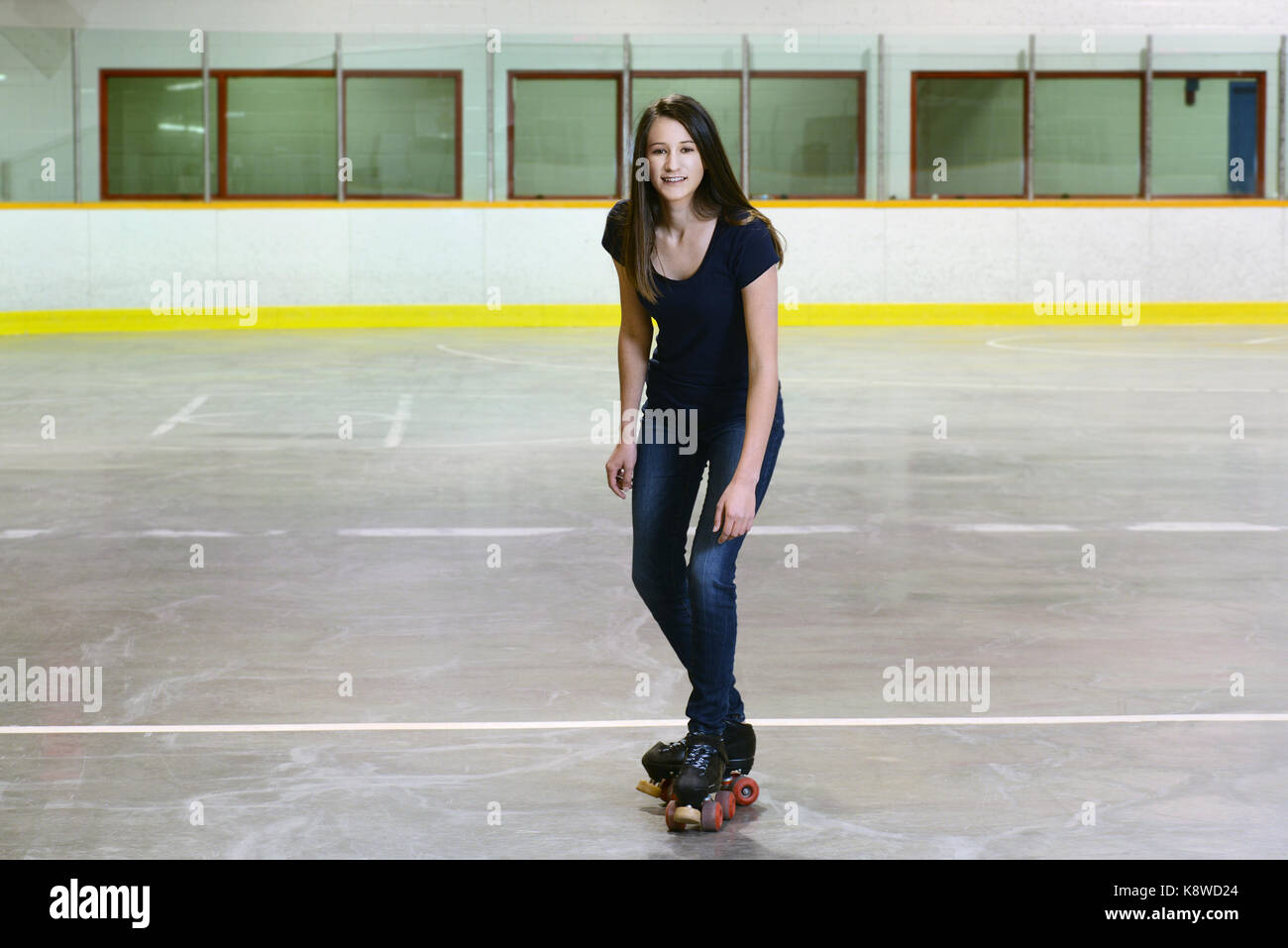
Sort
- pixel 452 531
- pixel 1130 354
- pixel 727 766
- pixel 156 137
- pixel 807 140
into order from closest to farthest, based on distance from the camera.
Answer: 1. pixel 727 766
2. pixel 452 531
3. pixel 1130 354
4. pixel 156 137
5. pixel 807 140

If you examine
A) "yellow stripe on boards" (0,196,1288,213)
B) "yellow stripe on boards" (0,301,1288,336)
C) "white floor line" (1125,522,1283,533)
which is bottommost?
"white floor line" (1125,522,1283,533)

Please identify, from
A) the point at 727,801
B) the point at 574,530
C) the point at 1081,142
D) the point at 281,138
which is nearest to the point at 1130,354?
the point at 1081,142

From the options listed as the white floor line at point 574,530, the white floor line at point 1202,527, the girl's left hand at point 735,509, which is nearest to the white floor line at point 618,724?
the girl's left hand at point 735,509

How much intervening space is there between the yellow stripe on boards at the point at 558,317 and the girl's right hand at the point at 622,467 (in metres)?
18.0

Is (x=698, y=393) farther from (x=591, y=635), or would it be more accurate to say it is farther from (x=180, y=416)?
(x=180, y=416)

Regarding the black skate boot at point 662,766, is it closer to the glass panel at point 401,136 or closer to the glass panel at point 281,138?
the glass panel at point 401,136

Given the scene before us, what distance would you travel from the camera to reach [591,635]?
6281mm

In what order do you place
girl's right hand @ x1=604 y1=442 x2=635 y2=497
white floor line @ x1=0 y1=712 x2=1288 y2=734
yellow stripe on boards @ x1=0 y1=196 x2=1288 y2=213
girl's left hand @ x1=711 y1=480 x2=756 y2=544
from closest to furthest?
girl's left hand @ x1=711 y1=480 x2=756 y2=544
girl's right hand @ x1=604 y1=442 x2=635 y2=497
white floor line @ x1=0 y1=712 x2=1288 y2=734
yellow stripe on boards @ x1=0 y1=196 x2=1288 y2=213

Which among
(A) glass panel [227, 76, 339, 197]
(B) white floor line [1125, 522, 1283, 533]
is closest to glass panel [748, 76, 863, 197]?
(A) glass panel [227, 76, 339, 197]

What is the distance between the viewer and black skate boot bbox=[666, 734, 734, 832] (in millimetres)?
4117

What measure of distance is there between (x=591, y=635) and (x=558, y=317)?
660 inches

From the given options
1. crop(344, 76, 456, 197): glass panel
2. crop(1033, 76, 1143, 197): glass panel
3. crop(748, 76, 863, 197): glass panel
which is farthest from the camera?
crop(1033, 76, 1143, 197): glass panel

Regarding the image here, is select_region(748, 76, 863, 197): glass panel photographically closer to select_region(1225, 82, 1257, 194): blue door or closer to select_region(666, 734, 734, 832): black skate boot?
select_region(1225, 82, 1257, 194): blue door

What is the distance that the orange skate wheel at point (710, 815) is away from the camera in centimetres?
412
